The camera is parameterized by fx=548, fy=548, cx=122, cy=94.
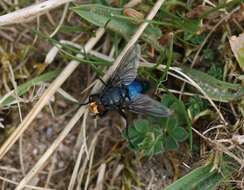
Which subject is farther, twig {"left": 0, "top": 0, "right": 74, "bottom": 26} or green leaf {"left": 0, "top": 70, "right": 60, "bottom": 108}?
green leaf {"left": 0, "top": 70, "right": 60, "bottom": 108}

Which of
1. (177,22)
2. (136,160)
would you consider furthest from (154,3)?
(136,160)

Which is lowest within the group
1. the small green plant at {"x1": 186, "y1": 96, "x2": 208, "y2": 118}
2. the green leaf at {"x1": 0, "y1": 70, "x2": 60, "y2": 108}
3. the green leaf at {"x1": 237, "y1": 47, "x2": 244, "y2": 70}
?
the small green plant at {"x1": 186, "y1": 96, "x2": 208, "y2": 118}

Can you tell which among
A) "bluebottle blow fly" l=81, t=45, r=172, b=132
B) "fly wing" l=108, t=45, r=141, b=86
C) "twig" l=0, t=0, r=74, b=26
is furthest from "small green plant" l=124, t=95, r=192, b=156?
"twig" l=0, t=0, r=74, b=26

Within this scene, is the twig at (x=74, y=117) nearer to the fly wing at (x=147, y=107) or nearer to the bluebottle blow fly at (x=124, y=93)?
the bluebottle blow fly at (x=124, y=93)

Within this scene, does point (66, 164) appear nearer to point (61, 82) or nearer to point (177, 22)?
point (61, 82)

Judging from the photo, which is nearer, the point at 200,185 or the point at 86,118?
the point at 200,185

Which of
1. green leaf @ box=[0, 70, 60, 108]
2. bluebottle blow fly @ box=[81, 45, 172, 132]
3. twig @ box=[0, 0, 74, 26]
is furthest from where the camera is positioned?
green leaf @ box=[0, 70, 60, 108]

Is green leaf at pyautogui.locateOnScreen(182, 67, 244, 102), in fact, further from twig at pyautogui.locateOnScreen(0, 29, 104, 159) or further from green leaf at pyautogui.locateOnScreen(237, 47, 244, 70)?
twig at pyautogui.locateOnScreen(0, 29, 104, 159)

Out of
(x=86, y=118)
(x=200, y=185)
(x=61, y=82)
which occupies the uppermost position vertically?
(x=61, y=82)
